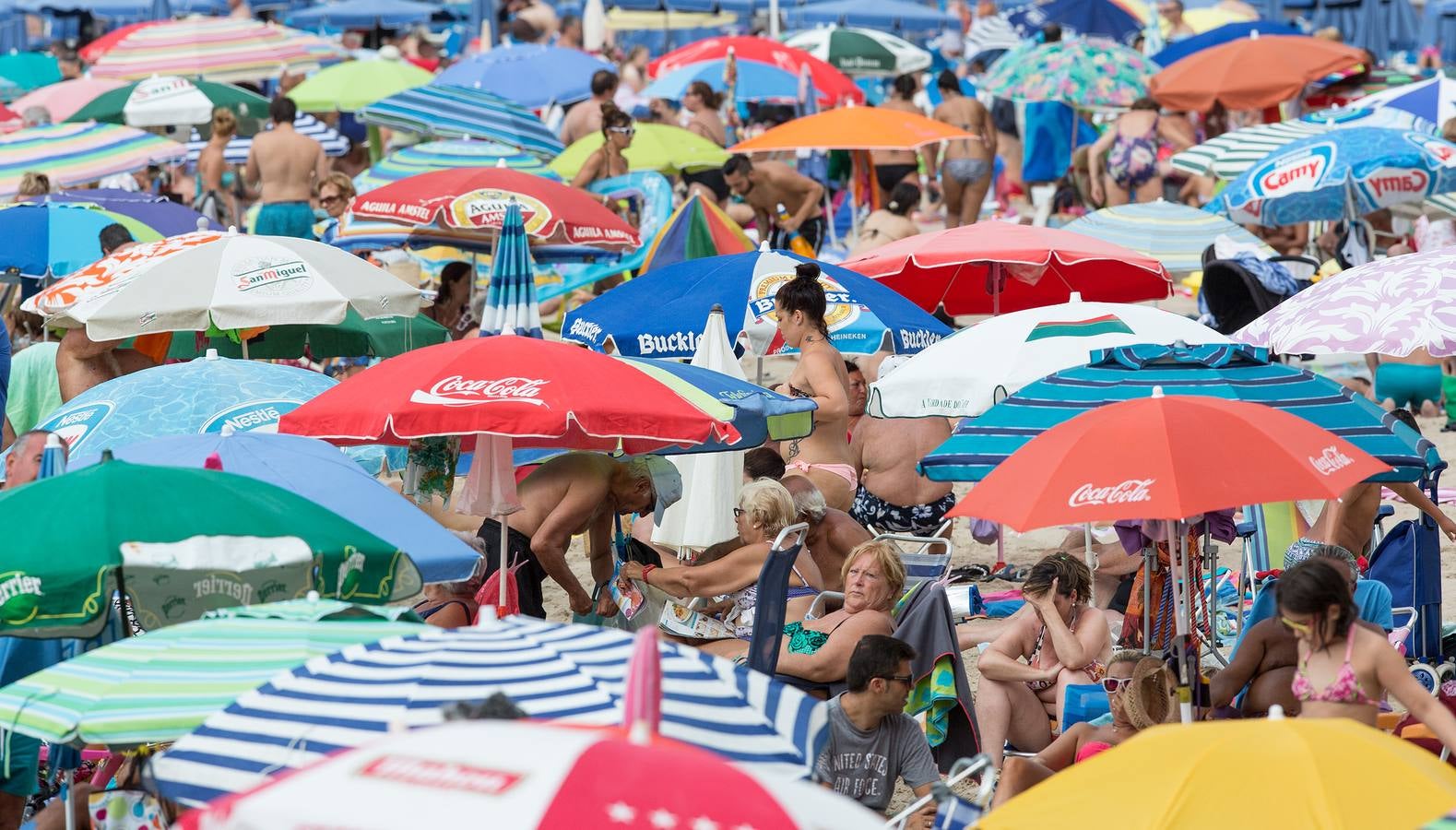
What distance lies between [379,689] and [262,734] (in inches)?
8.8

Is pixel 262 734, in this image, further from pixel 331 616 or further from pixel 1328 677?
pixel 1328 677

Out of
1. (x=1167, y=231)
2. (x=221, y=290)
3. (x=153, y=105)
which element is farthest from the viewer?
(x=153, y=105)

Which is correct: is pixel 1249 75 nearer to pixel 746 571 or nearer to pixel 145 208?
pixel 145 208

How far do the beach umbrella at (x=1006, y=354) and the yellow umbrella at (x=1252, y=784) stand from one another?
378 centimetres

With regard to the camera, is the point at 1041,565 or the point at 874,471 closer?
the point at 1041,565

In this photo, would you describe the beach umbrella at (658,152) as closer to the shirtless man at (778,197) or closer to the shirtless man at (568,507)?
the shirtless man at (778,197)

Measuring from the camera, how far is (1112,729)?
229 inches

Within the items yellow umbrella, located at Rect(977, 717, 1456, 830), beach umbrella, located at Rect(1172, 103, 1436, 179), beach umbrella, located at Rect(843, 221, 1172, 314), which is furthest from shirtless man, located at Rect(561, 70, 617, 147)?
yellow umbrella, located at Rect(977, 717, 1456, 830)

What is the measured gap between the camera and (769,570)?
6.12m

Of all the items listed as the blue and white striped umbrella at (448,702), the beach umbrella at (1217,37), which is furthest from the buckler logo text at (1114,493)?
the beach umbrella at (1217,37)

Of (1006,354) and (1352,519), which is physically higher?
(1006,354)

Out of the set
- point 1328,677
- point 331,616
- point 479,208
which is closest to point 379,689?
point 331,616

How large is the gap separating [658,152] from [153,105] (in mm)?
4447

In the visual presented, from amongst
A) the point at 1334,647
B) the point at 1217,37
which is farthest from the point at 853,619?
the point at 1217,37
